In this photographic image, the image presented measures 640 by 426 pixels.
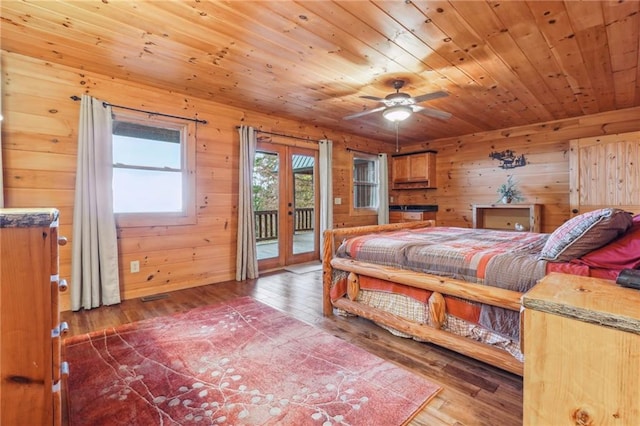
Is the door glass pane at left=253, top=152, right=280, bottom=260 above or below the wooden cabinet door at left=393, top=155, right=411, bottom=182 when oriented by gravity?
below

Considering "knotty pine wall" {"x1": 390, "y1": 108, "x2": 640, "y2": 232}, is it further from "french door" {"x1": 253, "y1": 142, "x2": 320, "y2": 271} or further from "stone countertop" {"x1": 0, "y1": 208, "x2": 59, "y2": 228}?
"stone countertop" {"x1": 0, "y1": 208, "x2": 59, "y2": 228}

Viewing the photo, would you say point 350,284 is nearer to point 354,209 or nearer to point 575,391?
point 575,391

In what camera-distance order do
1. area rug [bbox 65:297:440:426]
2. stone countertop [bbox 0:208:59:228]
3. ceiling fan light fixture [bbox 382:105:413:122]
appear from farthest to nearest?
ceiling fan light fixture [bbox 382:105:413:122] → area rug [bbox 65:297:440:426] → stone countertop [bbox 0:208:59:228]

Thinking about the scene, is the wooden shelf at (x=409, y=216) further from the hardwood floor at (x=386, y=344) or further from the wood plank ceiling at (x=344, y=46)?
the hardwood floor at (x=386, y=344)

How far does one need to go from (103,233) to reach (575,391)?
3673 millimetres

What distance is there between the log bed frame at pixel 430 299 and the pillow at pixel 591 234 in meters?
0.33

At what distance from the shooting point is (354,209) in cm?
601

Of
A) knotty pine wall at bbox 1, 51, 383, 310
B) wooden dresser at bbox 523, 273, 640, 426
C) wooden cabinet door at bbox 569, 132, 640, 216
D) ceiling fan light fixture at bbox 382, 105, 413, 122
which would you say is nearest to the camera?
wooden dresser at bbox 523, 273, 640, 426

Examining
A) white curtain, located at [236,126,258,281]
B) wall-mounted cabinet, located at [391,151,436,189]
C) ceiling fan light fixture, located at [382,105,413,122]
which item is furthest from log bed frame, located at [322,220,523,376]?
wall-mounted cabinet, located at [391,151,436,189]

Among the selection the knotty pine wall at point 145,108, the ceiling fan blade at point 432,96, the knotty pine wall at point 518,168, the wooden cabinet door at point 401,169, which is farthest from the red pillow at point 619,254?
the wooden cabinet door at point 401,169

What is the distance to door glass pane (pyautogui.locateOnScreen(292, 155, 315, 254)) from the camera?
5.10 metres

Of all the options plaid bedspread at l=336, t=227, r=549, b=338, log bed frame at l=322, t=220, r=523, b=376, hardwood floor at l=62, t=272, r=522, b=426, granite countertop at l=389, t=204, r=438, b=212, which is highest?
granite countertop at l=389, t=204, r=438, b=212

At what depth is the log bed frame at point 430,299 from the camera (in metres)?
1.82

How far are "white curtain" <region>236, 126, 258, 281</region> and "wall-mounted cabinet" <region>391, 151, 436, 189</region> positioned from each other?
11.6 ft
